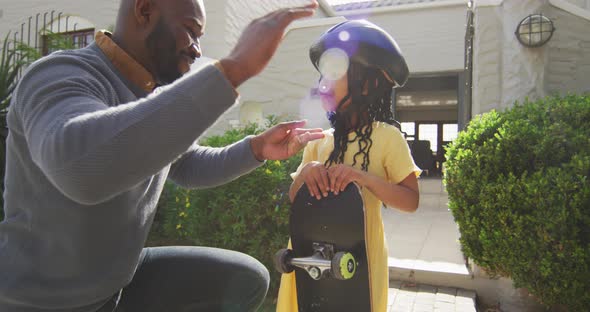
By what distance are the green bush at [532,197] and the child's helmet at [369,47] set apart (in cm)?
174

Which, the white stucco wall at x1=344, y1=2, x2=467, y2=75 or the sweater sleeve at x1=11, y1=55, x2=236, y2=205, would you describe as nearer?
the sweater sleeve at x1=11, y1=55, x2=236, y2=205

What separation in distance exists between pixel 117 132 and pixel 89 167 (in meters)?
0.09

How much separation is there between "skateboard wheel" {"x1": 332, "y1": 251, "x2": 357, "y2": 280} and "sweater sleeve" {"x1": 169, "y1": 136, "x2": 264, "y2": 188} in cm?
51

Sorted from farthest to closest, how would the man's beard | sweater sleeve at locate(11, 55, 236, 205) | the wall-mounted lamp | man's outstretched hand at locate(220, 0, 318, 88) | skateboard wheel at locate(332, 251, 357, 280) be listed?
the wall-mounted lamp < skateboard wheel at locate(332, 251, 357, 280) < the man's beard < man's outstretched hand at locate(220, 0, 318, 88) < sweater sleeve at locate(11, 55, 236, 205)

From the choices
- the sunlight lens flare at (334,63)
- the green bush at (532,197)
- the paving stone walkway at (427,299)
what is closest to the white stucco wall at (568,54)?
the green bush at (532,197)

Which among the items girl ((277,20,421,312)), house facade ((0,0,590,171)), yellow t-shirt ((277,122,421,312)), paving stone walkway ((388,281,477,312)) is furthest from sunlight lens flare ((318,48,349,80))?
house facade ((0,0,590,171))

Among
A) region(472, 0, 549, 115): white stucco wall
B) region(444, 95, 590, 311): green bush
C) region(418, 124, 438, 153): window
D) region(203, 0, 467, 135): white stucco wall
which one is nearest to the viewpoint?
region(444, 95, 590, 311): green bush

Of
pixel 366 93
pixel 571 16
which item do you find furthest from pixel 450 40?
pixel 366 93

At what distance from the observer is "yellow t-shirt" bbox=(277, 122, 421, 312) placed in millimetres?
1822

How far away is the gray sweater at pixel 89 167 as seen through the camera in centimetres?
83

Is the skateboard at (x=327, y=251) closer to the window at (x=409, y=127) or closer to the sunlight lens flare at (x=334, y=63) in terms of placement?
the sunlight lens flare at (x=334, y=63)

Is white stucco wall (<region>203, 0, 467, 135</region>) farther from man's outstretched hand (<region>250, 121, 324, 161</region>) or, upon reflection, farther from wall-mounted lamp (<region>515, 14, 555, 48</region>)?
man's outstretched hand (<region>250, 121, 324, 161</region>)

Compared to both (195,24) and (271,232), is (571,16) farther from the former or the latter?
(195,24)

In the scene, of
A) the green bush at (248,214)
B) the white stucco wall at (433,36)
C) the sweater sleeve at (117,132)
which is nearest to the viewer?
the sweater sleeve at (117,132)
